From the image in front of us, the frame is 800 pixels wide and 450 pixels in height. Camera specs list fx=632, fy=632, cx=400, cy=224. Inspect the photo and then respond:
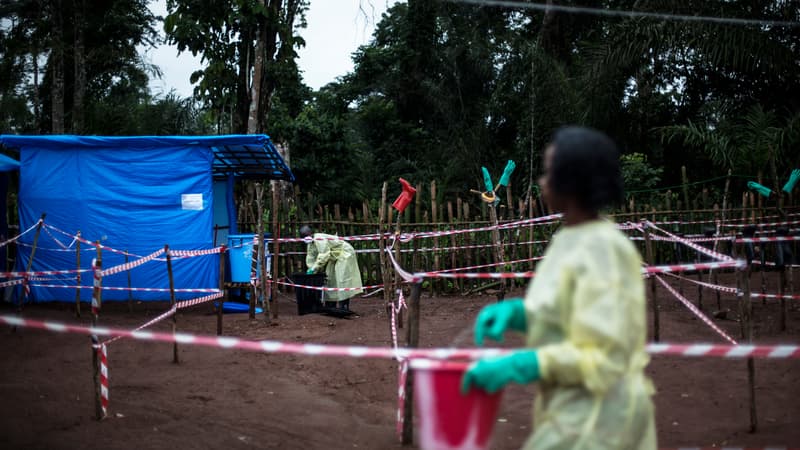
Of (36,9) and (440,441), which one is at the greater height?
(36,9)

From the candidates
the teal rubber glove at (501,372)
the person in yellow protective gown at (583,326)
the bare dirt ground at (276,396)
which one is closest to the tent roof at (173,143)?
the bare dirt ground at (276,396)

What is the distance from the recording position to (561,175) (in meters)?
1.88

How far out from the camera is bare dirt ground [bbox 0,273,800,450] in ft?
14.6

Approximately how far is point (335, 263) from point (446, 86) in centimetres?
1285

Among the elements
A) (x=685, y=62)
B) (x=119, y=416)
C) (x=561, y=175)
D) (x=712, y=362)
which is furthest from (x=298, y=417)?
(x=685, y=62)

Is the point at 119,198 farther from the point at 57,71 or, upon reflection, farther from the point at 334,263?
the point at 57,71

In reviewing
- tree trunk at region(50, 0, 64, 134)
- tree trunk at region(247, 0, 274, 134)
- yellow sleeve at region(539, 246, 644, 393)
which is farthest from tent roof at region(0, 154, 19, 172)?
yellow sleeve at region(539, 246, 644, 393)

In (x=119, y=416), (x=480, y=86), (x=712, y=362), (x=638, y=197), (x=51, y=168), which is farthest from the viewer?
(x=480, y=86)

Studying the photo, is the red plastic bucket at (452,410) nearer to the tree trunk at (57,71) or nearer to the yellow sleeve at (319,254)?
the yellow sleeve at (319,254)

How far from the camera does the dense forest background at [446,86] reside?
14.6 m

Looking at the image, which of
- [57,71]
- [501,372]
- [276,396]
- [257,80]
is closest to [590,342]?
[501,372]

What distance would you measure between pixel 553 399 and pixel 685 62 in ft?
61.2

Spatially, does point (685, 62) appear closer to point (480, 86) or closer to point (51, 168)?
point (480, 86)

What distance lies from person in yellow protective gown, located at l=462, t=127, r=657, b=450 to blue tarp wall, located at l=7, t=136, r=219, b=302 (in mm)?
9702
